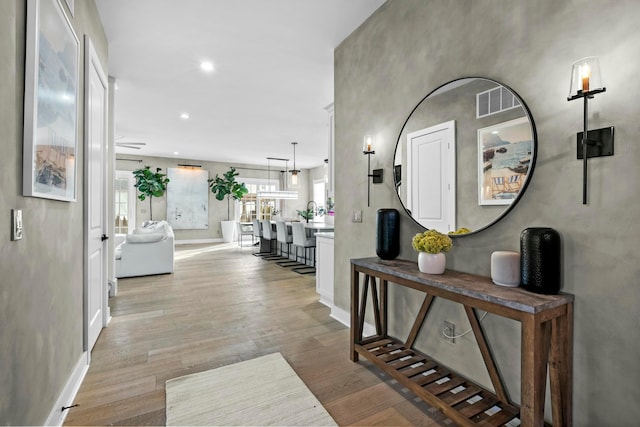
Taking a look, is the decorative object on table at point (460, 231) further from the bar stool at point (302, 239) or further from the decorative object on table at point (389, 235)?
the bar stool at point (302, 239)

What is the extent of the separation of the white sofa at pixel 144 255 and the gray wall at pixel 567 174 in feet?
14.4

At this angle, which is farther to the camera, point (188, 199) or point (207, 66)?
point (188, 199)

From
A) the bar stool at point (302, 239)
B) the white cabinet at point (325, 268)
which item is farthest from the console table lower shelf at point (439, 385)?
the bar stool at point (302, 239)

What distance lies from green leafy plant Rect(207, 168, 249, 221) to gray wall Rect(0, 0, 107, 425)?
8.24 metres

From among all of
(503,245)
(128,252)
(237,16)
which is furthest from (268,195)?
(503,245)

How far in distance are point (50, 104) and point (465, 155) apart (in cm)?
222

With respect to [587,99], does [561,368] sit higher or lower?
lower

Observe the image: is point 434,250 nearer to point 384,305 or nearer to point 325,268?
point 384,305

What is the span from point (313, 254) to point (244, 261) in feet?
5.04

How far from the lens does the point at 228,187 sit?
10.1 meters

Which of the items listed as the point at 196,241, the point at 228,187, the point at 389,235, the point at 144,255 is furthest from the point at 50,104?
the point at 196,241

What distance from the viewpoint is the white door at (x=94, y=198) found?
2215 millimetres

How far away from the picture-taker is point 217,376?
6.89 feet

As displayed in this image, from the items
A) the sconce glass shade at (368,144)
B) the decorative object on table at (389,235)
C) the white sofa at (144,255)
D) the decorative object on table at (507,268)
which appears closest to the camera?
the decorative object on table at (507,268)
